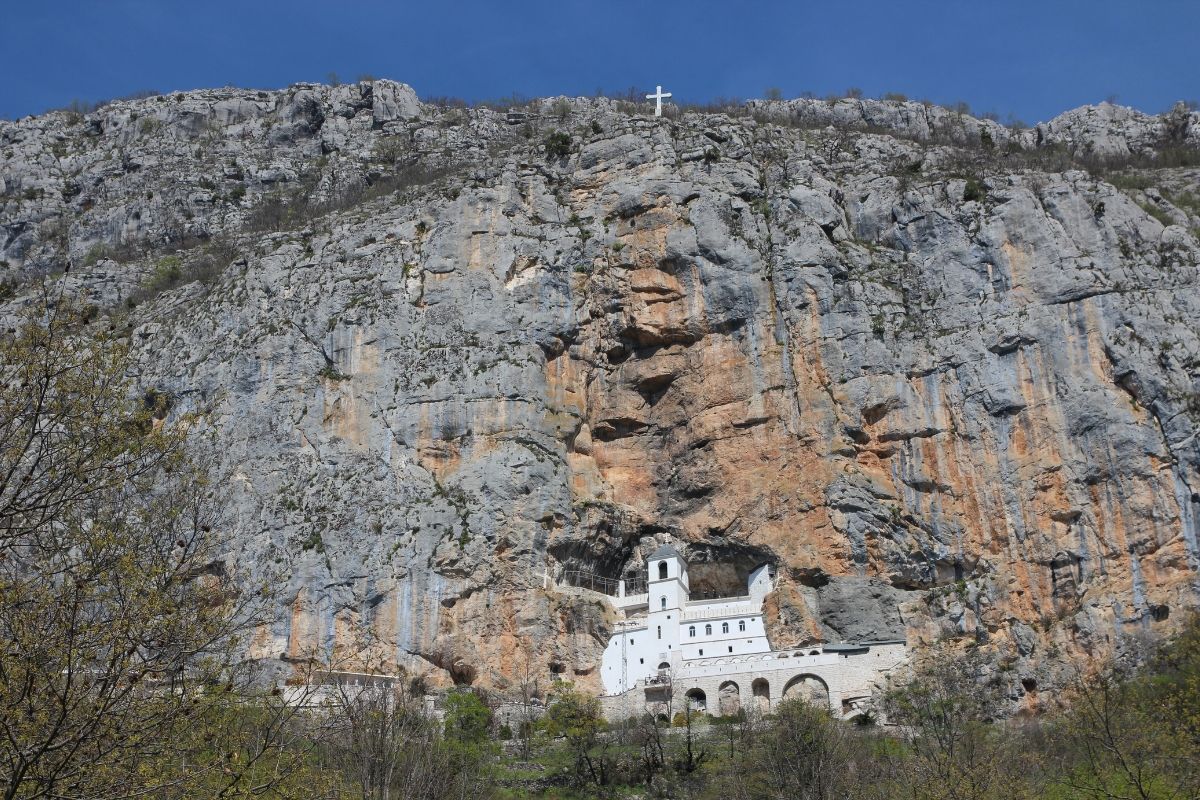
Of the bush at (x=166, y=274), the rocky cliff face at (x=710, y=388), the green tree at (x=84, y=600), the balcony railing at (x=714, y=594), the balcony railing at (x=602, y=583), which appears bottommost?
the green tree at (x=84, y=600)

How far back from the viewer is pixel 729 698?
165 ft

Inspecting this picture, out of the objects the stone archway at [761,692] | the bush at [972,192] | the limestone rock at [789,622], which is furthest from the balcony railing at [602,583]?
the bush at [972,192]

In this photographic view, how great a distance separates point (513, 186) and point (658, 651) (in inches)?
1133

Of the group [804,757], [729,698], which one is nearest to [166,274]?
[729,698]

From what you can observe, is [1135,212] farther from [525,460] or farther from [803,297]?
[525,460]

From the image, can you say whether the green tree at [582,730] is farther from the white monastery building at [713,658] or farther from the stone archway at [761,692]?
the stone archway at [761,692]

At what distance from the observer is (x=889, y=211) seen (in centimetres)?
6222

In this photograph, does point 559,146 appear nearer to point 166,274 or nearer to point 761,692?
point 166,274

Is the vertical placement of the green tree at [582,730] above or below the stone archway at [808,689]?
below

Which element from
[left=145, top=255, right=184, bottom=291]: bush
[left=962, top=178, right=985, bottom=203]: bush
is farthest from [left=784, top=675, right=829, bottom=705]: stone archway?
[left=145, top=255, right=184, bottom=291]: bush

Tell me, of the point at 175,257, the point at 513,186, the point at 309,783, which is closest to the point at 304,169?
the point at 175,257

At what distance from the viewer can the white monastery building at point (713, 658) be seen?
48.6 m

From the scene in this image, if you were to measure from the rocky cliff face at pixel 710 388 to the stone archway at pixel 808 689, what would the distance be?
251 centimetres

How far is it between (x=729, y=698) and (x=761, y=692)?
5.03ft
